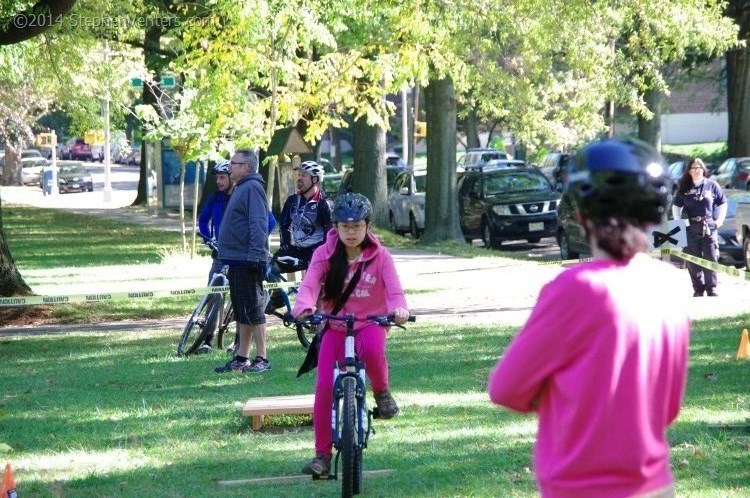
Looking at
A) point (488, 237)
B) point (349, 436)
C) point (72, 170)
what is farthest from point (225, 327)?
point (72, 170)

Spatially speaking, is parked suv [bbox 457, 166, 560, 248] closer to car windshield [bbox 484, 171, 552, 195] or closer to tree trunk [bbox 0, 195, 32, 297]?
car windshield [bbox 484, 171, 552, 195]

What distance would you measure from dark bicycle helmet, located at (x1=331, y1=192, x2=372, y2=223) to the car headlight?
2237 centimetres

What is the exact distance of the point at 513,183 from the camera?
30.9m

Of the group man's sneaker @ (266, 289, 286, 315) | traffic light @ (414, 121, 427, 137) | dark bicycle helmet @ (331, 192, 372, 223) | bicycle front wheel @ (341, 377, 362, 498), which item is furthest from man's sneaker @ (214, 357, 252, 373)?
traffic light @ (414, 121, 427, 137)

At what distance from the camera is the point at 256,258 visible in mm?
11664

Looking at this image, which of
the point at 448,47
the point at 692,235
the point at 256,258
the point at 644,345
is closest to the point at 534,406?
the point at 644,345

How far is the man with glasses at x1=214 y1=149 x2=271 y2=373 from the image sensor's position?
11656mm

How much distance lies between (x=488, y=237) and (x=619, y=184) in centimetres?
2673

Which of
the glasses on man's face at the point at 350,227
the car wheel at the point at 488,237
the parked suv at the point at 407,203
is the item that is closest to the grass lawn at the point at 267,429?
the glasses on man's face at the point at 350,227

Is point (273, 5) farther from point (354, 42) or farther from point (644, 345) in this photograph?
point (644, 345)

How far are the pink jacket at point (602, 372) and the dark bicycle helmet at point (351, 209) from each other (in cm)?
388

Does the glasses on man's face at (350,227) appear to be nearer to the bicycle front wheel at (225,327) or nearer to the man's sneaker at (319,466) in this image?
the man's sneaker at (319,466)

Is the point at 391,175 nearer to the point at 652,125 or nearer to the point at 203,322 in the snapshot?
the point at 652,125

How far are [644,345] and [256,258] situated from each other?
8.51m
